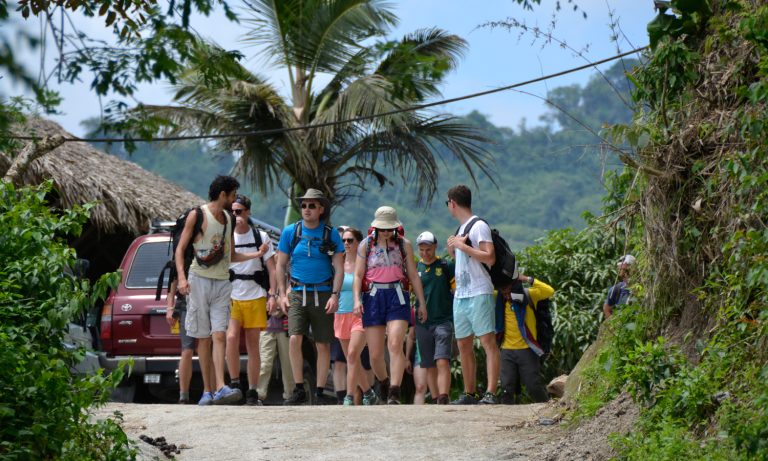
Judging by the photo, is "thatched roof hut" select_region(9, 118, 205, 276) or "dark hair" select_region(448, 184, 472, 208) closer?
"dark hair" select_region(448, 184, 472, 208)

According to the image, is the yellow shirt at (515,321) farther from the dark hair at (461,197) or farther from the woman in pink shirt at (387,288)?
the dark hair at (461,197)

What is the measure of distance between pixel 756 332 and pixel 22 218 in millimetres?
4342

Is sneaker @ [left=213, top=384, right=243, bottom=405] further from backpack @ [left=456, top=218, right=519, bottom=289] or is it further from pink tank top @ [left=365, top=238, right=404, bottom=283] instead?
backpack @ [left=456, top=218, right=519, bottom=289]

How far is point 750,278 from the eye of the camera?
5.73 m

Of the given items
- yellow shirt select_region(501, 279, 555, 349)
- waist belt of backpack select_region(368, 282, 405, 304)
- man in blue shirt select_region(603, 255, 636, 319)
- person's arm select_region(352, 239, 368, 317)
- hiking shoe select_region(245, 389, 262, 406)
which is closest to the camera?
man in blue shirt select_region(603, 255, 636, 319)

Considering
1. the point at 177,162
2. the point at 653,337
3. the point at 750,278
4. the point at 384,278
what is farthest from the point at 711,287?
the point at 177,162

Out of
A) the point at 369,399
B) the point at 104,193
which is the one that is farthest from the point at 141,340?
the point at 104,193

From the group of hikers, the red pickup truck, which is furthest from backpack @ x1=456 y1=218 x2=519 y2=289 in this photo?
the red pickup truck

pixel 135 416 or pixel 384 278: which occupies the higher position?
pixel 384 278

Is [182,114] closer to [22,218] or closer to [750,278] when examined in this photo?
[22,218]

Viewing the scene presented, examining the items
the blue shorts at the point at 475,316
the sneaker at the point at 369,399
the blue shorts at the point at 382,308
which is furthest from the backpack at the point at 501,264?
Result: the sneaker at the point at 369,399

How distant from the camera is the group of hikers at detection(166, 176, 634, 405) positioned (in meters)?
9.82

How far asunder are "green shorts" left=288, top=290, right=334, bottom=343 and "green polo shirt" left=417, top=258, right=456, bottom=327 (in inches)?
35.1

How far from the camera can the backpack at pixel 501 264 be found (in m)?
9.69
